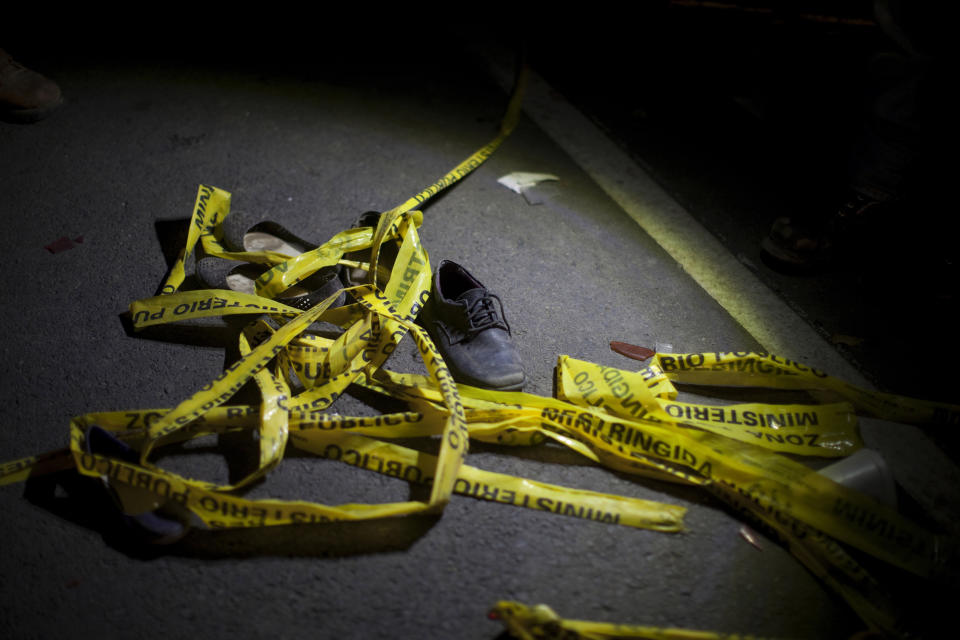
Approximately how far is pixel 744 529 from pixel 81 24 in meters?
5.64

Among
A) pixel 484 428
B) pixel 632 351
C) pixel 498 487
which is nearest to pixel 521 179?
pixel 632 351

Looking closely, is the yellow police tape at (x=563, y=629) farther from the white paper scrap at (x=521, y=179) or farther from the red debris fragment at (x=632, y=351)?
the white paper scrap at (x=521, y=179)

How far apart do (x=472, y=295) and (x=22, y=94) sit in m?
3.21

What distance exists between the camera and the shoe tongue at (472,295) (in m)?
2.28

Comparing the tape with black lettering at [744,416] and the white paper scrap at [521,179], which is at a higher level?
the white paper scrap at [521,179]

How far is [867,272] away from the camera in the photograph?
2785mm

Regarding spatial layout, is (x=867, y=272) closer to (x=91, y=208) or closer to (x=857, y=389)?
(x=857, y=389)

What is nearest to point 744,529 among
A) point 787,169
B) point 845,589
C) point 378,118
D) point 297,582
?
point 845,589

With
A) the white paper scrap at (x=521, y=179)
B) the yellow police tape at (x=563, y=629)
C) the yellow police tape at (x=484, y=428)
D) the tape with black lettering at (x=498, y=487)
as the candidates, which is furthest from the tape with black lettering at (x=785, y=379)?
the white paper scrap at (x=521, y=179)

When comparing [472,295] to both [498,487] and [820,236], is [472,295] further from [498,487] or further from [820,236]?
[820,236]

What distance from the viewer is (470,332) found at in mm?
2219

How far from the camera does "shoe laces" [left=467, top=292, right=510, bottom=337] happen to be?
2.22 metres

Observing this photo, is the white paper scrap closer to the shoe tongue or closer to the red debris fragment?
the shoe tongue

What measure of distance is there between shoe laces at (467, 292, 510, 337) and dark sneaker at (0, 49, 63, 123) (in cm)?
316
